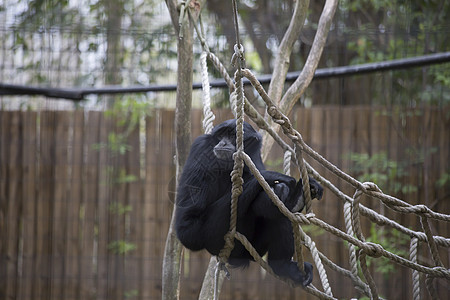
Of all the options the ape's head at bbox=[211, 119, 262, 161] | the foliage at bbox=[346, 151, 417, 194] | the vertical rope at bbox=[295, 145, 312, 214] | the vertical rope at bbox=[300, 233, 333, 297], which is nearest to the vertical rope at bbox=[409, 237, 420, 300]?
the vertical rope at bbox=[300, 233, 333, 297]

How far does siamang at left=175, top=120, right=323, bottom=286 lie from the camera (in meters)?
2.40

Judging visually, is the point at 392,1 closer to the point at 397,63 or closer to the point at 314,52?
the point at 397,63

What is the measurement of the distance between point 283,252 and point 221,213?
1.28ft

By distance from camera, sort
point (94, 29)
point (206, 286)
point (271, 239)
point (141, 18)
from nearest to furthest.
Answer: point (271, 239), point (206, 286), point (94, 29), point (141, 18)

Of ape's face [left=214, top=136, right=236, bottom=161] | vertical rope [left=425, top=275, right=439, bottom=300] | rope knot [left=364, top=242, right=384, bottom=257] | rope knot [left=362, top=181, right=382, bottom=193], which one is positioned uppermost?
ape's face [left=214, top=136, right=236, bottom=161]

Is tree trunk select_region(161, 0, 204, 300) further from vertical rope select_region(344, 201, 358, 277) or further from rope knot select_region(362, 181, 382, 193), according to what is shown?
rope knot select_region(362, 181, 382, 193)

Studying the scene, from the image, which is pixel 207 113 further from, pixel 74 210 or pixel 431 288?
pixel 74 210

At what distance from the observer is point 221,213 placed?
2.39 meters

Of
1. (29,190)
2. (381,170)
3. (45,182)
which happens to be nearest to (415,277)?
(381,170)

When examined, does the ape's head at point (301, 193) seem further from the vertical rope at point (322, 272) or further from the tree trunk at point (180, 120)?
the tree trunk at point (180, 120)

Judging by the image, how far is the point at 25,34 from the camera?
5.86m

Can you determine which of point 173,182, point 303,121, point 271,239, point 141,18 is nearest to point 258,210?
point 271,239

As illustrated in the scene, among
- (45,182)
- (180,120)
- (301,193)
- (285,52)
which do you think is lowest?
(45,182)

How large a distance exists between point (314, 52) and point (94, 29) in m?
3.14
